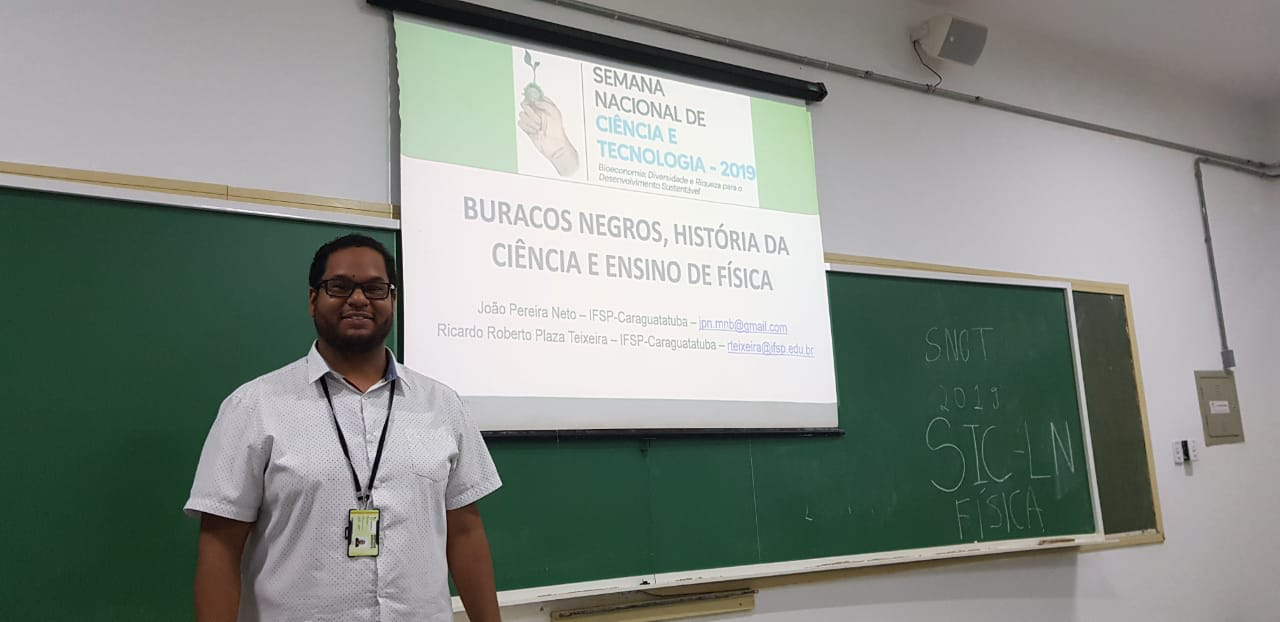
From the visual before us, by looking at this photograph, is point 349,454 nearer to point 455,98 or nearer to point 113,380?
point 113,380

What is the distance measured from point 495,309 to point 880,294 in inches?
56.1

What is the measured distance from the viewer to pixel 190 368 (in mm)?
1989

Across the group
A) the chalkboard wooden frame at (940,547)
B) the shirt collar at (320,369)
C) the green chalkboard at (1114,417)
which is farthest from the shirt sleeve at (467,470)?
the green chalkboard at (1114,417)

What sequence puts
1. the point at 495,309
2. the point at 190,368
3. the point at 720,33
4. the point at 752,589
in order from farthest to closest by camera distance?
the point at 720,33, the point at 752,589, the point at 495,309, the point at 190,368

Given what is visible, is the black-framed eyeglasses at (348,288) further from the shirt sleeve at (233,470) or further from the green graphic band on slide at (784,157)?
the green graphic band on slide at (784,157)

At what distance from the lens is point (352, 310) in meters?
1.66

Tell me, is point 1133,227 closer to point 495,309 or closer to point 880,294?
point 880,294

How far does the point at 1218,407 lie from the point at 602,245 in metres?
3.15

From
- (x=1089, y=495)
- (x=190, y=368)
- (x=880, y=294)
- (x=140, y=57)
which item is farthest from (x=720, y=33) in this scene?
(x=1089, y=495)

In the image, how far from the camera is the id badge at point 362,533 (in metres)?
1.53

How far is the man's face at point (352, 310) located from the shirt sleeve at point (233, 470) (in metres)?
0.21

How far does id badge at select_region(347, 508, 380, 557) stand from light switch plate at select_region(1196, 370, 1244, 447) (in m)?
3.81

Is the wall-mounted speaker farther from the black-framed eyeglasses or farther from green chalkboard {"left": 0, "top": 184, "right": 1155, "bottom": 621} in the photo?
the black-framed eyeglasses

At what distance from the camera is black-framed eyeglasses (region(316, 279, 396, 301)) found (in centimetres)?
167
